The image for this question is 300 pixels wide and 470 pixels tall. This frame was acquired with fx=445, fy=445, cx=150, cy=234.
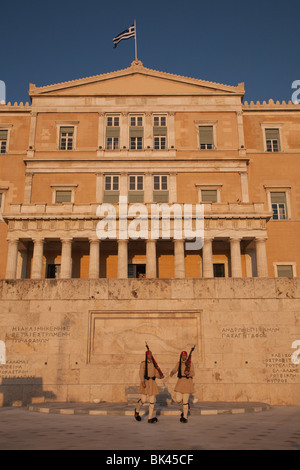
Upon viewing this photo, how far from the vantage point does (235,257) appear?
1296 inches

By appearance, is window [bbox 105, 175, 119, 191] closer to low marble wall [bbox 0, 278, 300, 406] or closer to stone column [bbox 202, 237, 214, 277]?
stone column [bbox 202, 237, 214, 277]

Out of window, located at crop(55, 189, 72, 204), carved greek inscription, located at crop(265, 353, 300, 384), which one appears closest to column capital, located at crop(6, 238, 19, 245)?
window, located at crop(55, 189, 72, 204)

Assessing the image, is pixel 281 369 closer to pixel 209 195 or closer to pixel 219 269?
pixel 219 269

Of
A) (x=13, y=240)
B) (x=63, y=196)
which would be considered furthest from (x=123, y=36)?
(x=13, y=240)

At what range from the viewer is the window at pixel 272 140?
134ft

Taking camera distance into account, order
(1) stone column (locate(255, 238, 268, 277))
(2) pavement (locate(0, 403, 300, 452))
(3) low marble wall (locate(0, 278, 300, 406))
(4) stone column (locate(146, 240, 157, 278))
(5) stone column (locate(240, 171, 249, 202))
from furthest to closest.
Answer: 1. (5) stone column (locate(240, 171, 249, 202))
2. (4) stone column (locate(146, 240, 157, 278))
3. (1) stone column (locate(255, 238, 268, 277))
4. (3) low marble wall (locate(0, 278, 300, 406))
5. (2) pavement (locate(0, 403, 300, 452))

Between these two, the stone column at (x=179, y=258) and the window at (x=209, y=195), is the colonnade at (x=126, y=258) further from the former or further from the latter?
the window at (x=209, y=195)

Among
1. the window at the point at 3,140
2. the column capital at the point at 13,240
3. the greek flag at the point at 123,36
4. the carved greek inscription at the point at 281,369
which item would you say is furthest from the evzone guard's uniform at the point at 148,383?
the greek flag at the point at 123,36

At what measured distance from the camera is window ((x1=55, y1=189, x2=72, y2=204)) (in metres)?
38.5

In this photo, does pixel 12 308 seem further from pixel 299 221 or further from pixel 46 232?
pixel 299 221

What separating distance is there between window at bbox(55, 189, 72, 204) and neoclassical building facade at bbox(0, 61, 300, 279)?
0.30 ft

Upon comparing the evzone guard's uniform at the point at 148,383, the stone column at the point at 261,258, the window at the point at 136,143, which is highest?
the window at the point at 136,143

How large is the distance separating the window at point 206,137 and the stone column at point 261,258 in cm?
1133
